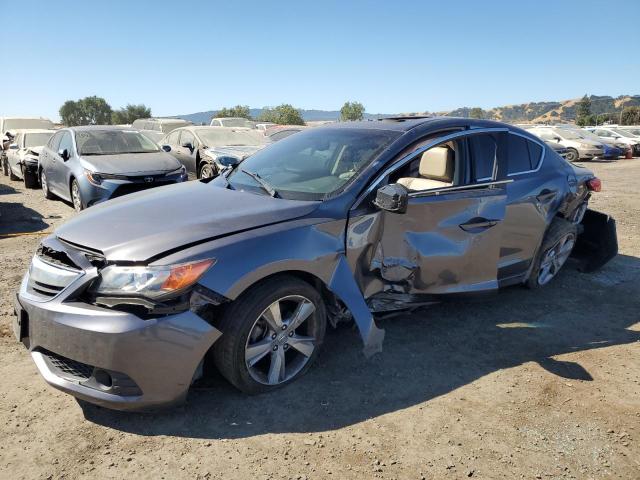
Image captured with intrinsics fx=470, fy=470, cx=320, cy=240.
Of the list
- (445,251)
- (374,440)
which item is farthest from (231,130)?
(374,440)

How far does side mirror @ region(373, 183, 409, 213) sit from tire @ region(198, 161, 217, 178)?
7.38m

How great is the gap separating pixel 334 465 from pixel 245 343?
2.65 feet

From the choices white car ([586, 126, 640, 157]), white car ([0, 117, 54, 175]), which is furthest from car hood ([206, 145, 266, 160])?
white car ([586, 126, 640, 157])

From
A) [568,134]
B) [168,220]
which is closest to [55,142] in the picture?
[168,220]

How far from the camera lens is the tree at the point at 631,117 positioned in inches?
2140

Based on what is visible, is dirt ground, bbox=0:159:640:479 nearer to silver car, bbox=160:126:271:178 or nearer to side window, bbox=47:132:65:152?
side window, bbox=47:132:65:152

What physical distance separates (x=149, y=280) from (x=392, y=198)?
1540 millimetres

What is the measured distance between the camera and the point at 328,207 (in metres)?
3.07

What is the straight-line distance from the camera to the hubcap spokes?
2.81m

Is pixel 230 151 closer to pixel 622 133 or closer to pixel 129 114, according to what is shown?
pixel 622 133

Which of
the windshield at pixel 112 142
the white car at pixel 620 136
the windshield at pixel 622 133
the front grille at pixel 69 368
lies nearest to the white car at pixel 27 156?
the windshield at pixel 112 142

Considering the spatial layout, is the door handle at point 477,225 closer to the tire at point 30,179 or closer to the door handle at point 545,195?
the door handle at point 545,195

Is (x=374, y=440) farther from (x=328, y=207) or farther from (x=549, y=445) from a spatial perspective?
(x=328, y=207)

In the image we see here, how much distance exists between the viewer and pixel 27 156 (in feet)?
37.7
